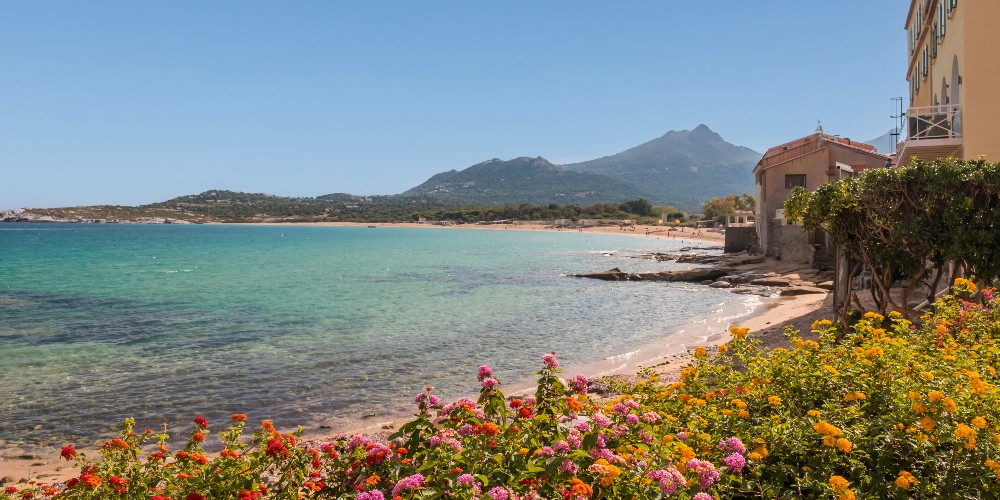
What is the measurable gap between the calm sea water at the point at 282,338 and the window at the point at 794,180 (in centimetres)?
1406

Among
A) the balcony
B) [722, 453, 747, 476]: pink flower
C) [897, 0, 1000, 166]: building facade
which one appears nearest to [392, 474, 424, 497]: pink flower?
[722, 453, 747, 476]: pink flower

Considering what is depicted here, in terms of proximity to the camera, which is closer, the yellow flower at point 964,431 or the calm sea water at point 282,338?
the yellow flower at point 964,431

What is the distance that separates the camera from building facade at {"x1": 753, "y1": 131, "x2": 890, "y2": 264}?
4134cm

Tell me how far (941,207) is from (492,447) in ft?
38.3

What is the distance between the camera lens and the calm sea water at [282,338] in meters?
13.7

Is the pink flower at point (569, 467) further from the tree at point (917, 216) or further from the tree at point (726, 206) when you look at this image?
the tree at point (726, 206)

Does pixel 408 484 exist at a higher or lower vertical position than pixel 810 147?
lower

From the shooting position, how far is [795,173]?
4581 centimetres

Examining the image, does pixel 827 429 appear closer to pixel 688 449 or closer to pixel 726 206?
pixel 688 449

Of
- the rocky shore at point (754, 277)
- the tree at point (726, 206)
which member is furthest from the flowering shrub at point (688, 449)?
the tree at point (726, 206)

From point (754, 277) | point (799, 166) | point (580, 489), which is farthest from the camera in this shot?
point (799, 166)

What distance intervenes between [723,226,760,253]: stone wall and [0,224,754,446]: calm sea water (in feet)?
76.0

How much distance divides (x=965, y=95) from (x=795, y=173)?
28.7m

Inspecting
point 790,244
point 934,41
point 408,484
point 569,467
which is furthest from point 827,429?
point 790,244
